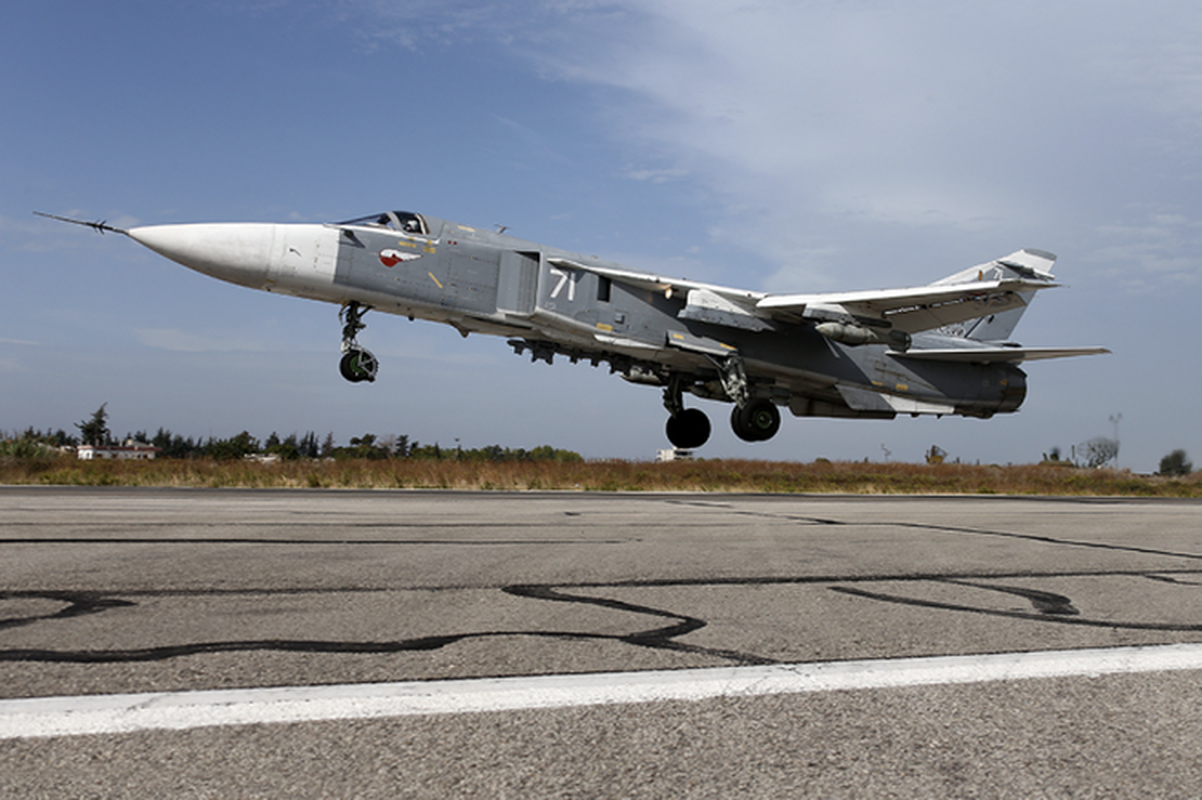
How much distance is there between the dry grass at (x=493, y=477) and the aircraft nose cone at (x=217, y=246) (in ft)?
16.8

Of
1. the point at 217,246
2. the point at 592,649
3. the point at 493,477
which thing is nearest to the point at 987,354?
the point at 493,477

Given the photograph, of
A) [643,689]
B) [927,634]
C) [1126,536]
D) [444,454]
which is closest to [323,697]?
[643,689]

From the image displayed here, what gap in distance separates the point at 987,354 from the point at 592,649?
26029 mm

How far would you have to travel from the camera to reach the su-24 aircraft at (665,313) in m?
19.9

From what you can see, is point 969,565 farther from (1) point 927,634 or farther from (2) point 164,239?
(2) point 164,239

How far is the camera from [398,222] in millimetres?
21094

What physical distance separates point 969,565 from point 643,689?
13.7 feet

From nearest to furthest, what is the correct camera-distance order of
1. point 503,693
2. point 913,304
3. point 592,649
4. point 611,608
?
point 503,693, point 592,649, point 611,608, point 913,304

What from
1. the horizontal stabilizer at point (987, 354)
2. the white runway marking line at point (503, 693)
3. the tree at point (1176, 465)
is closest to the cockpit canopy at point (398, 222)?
the horizontal stabilizer at point (987, 354)

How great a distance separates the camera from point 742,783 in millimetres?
2047

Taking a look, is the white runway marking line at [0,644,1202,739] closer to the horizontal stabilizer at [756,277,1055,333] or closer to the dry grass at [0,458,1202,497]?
the dry grass at [0,458,1202,497]

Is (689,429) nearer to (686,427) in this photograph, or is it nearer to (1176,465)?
(686,427)

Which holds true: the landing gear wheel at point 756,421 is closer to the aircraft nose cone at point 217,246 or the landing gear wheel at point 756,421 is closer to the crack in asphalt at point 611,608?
the aircraft nose cone at point 217,246

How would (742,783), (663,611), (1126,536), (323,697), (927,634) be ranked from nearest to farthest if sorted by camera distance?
(742,783) < (323,697) < (927,634) < (663,611) < (1126,536)
